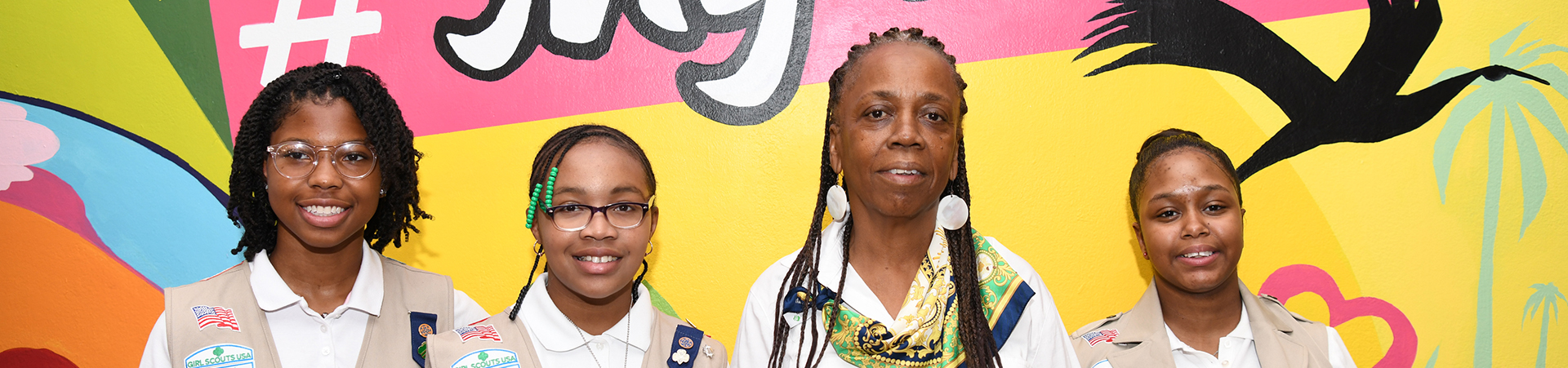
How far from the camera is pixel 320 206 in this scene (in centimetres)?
205

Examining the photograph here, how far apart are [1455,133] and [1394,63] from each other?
286 millimetres

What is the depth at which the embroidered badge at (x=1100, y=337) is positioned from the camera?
2.36 meters

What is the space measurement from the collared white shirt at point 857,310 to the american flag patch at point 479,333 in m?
0.55

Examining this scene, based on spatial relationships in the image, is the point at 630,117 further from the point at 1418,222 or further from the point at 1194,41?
the point at 1418,222

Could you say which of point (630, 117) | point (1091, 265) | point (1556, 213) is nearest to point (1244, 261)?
point (1091, 265)

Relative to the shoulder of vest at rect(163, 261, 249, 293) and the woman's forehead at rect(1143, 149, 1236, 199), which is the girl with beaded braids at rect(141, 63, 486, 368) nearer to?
the shoulder of vest at rect(163, 261, 249, 293)

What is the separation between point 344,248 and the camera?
2152 millimetres

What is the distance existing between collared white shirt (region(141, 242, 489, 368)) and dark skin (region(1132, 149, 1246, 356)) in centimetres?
197

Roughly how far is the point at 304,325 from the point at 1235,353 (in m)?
2.30

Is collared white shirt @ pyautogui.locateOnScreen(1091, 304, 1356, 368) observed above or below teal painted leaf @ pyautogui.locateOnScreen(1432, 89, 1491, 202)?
below

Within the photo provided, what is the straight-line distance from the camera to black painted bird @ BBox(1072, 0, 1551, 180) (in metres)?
2.73

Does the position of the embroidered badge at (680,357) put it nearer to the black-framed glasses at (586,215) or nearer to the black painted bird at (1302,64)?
the black-framed glasses at (586,215)

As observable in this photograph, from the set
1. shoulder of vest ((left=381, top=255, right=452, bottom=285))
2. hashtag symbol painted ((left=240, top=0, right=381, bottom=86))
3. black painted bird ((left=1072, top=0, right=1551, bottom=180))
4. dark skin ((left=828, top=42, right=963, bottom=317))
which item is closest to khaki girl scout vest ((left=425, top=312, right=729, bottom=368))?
shoulder of vest ((left=381, top=255, right=452, bottom=285))

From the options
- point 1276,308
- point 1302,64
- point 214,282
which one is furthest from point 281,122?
point 1302,64
